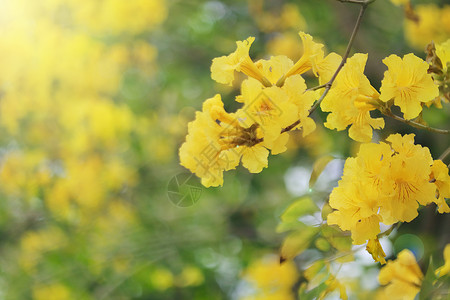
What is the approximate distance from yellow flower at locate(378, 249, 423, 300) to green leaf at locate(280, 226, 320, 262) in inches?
5.5

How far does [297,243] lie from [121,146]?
6.43 feet

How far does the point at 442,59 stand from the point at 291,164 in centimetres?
181

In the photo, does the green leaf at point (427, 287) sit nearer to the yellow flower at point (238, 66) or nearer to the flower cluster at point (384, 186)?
the flower cluster at point (384, 186)

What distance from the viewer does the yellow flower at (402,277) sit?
79 centimetres

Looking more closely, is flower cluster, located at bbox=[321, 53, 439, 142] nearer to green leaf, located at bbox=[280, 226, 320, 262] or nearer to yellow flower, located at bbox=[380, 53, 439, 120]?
yellow flower, located at bbox=[380, 53, 439, 120]

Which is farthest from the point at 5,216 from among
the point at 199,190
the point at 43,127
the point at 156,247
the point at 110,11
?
the point at 199,190

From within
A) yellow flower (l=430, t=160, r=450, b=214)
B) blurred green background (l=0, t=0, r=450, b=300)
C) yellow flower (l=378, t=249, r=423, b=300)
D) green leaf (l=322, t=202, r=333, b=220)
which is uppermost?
yellow flower (l=430, t=160, r=450, b=214)

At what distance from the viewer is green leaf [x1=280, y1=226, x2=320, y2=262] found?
77 centimetres

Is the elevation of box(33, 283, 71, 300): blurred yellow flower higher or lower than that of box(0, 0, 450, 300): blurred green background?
lower

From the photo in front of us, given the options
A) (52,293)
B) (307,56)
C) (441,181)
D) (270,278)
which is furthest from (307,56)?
(52,293)

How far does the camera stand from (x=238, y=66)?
0.62 m

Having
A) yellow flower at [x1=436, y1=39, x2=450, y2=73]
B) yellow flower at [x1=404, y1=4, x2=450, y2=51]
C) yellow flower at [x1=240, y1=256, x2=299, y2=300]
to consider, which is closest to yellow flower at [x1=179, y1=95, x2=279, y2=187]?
yellow flower at [x1=436, y1=39, x2=450, y2=73]

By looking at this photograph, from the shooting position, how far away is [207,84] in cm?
265

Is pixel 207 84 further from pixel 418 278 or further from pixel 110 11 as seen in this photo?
pixel 418 278
